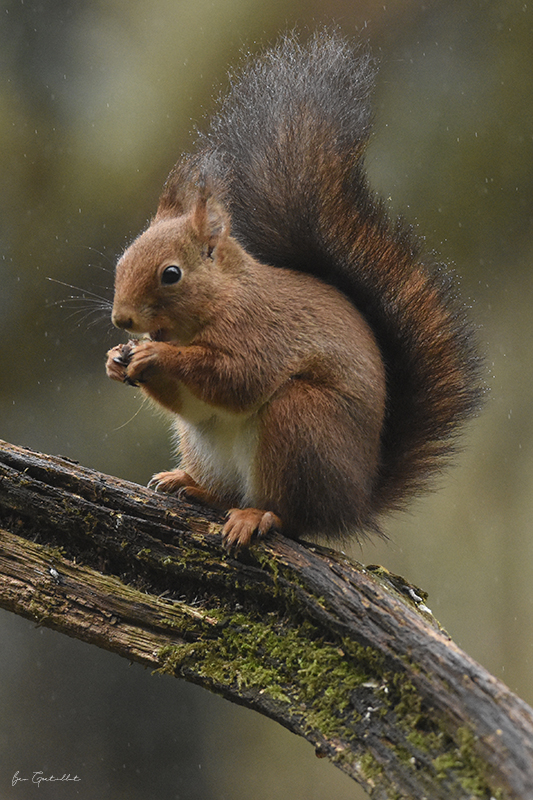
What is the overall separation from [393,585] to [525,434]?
1751 mm

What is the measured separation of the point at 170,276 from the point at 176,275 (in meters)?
0.01

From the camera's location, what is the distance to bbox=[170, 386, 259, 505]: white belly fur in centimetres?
142

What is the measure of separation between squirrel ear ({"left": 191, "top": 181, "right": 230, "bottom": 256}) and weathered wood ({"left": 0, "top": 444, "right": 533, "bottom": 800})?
0.52m

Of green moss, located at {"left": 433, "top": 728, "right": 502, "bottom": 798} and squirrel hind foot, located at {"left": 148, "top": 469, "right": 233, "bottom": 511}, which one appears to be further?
squirrel hind foot, located at {"left": 148, "top": 469, "right": 233, "bottom": 511}

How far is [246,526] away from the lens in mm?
1355

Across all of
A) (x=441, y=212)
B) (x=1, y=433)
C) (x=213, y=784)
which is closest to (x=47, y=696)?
(x=213, y=784)

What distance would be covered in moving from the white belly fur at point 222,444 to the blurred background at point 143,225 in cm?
149

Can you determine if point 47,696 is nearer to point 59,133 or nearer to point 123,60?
point 59,133

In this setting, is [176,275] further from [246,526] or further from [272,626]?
[272,626]

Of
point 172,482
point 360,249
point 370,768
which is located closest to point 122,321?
point 172,482

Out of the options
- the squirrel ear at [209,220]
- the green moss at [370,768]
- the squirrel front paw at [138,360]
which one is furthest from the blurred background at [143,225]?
the green moss at [370,768]
